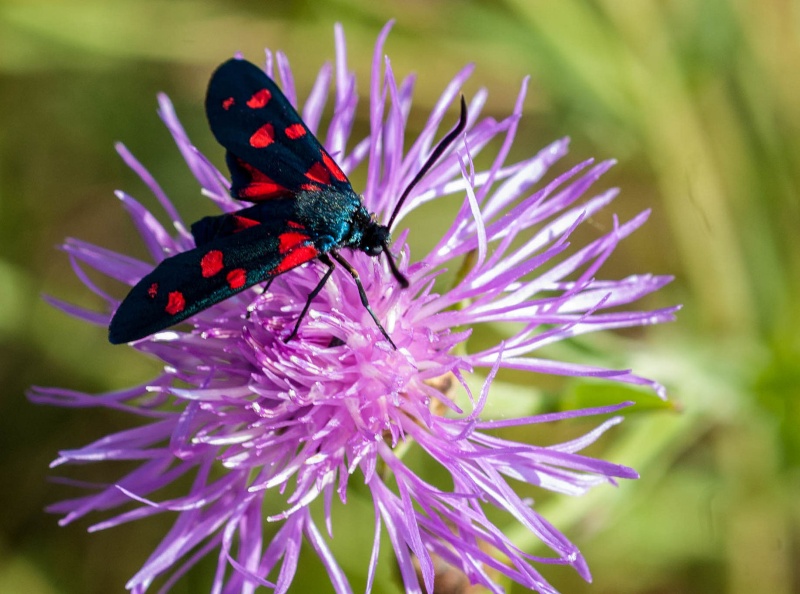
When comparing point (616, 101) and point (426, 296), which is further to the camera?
point (616, 101)

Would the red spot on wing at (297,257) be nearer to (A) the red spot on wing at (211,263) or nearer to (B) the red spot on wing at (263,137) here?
(A) the red spot on wing at (211,263)

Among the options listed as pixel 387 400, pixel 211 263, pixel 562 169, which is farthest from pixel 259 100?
pixel 562 169

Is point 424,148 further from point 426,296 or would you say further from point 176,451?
point 176,451

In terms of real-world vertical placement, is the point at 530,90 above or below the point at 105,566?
above

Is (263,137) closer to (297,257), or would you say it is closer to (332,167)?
(332,167)

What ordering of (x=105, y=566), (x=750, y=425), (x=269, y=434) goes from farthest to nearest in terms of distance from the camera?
1. (x=105, y=566)
2. (x=750, y=425)
3. (x=269, y=434)

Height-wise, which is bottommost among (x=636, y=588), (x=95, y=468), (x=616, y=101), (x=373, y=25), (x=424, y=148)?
(x=636, y=588)

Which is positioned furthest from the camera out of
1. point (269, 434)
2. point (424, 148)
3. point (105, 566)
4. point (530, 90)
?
point (530, 90)

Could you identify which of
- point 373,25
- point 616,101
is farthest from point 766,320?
point 373,25
